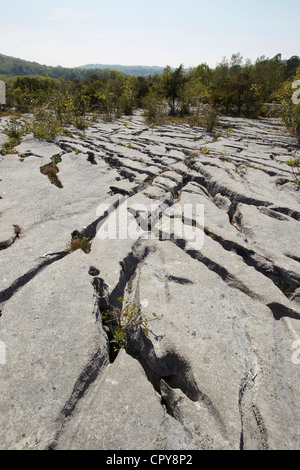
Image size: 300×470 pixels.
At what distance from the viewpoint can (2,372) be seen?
1856mm

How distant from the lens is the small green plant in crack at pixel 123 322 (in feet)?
7.35

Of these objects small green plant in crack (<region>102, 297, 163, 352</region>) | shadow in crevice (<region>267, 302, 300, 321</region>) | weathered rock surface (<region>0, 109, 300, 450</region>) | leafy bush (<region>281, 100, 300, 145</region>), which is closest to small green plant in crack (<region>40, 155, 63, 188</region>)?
weathered rock surface (<region>0, 109, 300, 450</region>)

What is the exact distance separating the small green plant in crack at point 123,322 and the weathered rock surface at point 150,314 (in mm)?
69

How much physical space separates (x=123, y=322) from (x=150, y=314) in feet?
0.93

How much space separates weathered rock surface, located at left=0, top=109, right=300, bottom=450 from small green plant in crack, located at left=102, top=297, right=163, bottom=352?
Result: 69mm

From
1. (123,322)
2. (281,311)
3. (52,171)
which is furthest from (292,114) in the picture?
(123,322)

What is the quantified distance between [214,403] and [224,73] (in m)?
40.8

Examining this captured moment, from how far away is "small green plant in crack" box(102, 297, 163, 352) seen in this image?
7.35 feet

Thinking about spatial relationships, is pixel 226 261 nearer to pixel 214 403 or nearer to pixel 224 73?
pixel 214 403

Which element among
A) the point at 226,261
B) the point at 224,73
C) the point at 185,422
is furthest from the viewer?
the point at 224,73

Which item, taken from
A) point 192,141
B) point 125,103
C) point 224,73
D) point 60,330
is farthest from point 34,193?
point 224,73

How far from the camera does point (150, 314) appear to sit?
2.40 meters

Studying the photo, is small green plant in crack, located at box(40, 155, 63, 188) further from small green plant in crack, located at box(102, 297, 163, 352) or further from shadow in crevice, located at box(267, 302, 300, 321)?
shadow in crevice, located at box(267, 302, 300, 321)

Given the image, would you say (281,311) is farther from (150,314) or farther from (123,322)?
(123,322)
